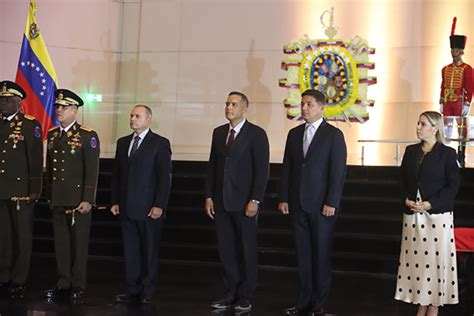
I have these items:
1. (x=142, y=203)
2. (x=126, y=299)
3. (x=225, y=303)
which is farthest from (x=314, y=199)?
(x=126, y=299)

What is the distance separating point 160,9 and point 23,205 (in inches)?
245

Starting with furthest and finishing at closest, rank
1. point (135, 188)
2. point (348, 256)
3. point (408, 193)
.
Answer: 1. point (348, 256)
2. point (135, 188)
3. point (408, 193)

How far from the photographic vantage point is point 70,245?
675 centimetres

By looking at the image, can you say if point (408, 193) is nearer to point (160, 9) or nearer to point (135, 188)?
point (135, 188)

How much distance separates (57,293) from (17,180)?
985 millimetres

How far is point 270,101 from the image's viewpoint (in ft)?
39.4

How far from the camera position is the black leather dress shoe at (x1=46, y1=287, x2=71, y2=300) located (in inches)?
259

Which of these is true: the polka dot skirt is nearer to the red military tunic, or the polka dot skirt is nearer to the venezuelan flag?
the red military tunic

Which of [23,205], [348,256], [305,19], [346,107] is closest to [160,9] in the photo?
[305,19]

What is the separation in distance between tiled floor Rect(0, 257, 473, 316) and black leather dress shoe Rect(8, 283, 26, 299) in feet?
0.22

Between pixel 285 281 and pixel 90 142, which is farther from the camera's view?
pixel 285 281

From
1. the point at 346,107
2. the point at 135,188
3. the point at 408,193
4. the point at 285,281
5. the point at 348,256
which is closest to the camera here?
the point at 408,193

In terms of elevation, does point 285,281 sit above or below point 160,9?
below

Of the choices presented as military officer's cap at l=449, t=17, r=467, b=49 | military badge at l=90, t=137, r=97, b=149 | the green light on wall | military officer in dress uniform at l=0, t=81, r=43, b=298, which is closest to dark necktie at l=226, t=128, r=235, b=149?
military badge at l=90, t=137, r=97, b=149
